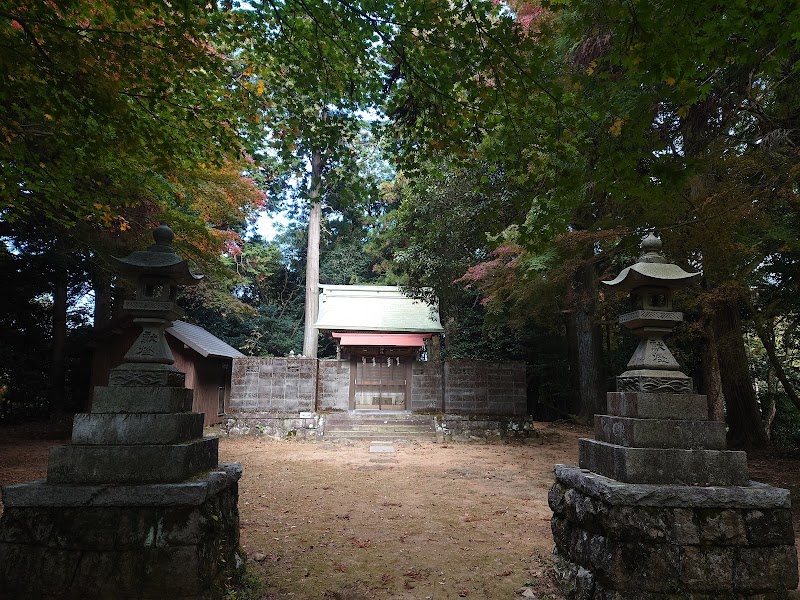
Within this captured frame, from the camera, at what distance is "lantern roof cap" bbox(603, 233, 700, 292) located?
392 cm

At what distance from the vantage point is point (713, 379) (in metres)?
9.06

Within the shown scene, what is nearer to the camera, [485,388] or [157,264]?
[157,264]

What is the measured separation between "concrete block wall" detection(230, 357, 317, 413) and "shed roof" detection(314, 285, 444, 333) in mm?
1904

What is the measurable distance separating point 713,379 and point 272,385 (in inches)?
457

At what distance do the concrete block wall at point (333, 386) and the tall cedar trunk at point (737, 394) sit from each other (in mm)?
10141

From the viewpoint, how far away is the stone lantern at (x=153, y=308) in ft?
12.2

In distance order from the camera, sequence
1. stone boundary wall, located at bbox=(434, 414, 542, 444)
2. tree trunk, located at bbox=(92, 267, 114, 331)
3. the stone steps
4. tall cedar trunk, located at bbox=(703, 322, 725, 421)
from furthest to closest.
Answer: tree trunk, located at bbox=(92, 267, 114, 331), stone boundary wall, located at bbox=(434, 414, 542, 444), the stone steps, tall cedar trunk, located at bbox=(703, 322, 725, 421)

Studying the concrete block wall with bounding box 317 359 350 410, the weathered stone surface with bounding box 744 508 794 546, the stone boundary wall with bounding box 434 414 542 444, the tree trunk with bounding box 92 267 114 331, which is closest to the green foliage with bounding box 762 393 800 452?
the stone boundary wall with bounding box 434 414 542 444

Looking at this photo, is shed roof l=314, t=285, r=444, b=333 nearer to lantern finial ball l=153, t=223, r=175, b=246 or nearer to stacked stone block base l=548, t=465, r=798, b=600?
lantern finial ball l=153, t=223, r=175, b=246

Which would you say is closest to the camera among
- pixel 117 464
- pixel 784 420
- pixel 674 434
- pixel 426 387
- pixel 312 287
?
pixel 117 464

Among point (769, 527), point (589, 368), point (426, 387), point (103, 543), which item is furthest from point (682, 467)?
point (589, 368)

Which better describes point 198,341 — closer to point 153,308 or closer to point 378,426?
point 378,426

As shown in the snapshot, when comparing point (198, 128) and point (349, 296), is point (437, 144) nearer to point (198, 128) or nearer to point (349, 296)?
point (198, 128)

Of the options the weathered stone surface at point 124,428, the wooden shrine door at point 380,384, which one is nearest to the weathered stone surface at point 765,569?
the weathered stone surface at point 124,428
